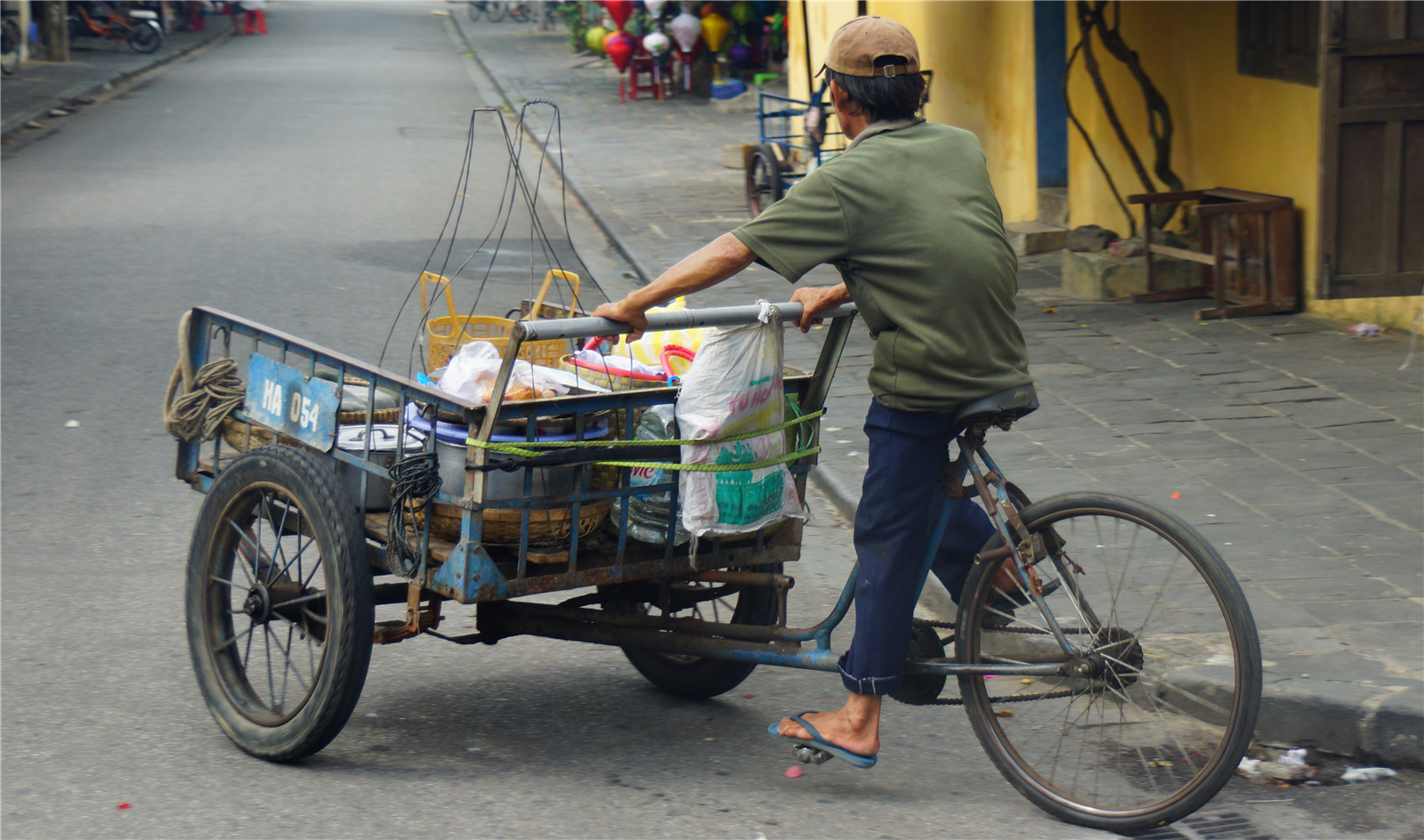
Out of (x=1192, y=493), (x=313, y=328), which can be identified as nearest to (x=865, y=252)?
(x=1192, y=493)

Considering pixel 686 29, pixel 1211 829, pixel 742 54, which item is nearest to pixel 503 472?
pixel 1211 829

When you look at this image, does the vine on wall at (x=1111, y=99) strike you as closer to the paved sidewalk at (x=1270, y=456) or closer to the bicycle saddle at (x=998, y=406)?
the paved sidewalk at (x=1270, y=456)

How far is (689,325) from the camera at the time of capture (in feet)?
10.4

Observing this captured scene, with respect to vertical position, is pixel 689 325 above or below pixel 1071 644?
above

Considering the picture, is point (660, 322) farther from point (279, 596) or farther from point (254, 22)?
point (254, 22)

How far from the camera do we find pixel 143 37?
3008cm

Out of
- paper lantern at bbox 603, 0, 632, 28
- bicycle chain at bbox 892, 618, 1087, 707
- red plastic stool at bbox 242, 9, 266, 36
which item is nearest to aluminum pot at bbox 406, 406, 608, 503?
bicycle chain at bbox 892, 618, 1087, 707

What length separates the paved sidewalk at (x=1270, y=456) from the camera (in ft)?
12.3

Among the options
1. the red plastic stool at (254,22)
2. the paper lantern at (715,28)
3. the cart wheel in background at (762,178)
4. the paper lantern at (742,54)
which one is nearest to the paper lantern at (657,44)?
the paper lantern at (715,28)

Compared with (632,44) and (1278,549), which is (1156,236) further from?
(632,44)

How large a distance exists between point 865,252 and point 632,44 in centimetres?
2037

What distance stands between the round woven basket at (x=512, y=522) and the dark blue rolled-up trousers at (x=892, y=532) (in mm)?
631

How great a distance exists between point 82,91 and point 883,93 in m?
22.4

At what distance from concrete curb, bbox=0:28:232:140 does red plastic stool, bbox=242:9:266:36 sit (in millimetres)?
6343
